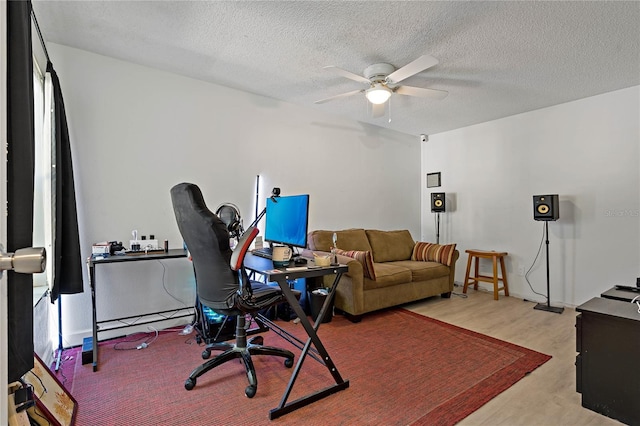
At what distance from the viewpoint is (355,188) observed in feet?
15.6

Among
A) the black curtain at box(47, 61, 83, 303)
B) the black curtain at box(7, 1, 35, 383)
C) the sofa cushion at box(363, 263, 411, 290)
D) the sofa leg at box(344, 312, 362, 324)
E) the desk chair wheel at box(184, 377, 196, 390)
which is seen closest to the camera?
the black curtain at box(7, 1, 35, 383)

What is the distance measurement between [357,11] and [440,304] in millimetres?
3253

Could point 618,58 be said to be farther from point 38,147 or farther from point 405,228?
point 38,147

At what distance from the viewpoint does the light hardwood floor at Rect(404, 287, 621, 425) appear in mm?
1780

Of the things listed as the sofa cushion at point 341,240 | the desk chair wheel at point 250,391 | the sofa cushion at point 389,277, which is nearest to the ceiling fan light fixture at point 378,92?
the sofa cushion at point 341,240

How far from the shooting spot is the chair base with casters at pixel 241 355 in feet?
6.56

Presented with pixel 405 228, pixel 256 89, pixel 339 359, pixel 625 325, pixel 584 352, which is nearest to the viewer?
pixel 625 325

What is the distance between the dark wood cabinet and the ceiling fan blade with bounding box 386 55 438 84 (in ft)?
6.13

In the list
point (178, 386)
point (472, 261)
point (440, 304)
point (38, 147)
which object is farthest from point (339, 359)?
point (472, 261)

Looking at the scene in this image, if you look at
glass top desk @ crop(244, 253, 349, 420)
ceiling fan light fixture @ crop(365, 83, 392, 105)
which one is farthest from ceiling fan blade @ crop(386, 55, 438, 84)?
glass top desk @ crop(244, 253, 349, 420)

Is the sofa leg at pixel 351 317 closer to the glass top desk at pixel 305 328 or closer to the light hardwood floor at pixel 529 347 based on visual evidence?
the light hardwood floor at pixel 529 347

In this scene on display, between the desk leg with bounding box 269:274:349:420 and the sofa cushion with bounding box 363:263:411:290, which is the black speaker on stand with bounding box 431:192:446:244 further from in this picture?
the desk leg with bounding box 269:274:349:420

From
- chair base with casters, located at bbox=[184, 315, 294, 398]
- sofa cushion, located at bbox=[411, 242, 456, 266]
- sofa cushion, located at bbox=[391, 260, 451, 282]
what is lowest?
chair base with casters, located at bbox=[184, 315, 294, 398]

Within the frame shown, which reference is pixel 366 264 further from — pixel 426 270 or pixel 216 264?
pixel 216 264
